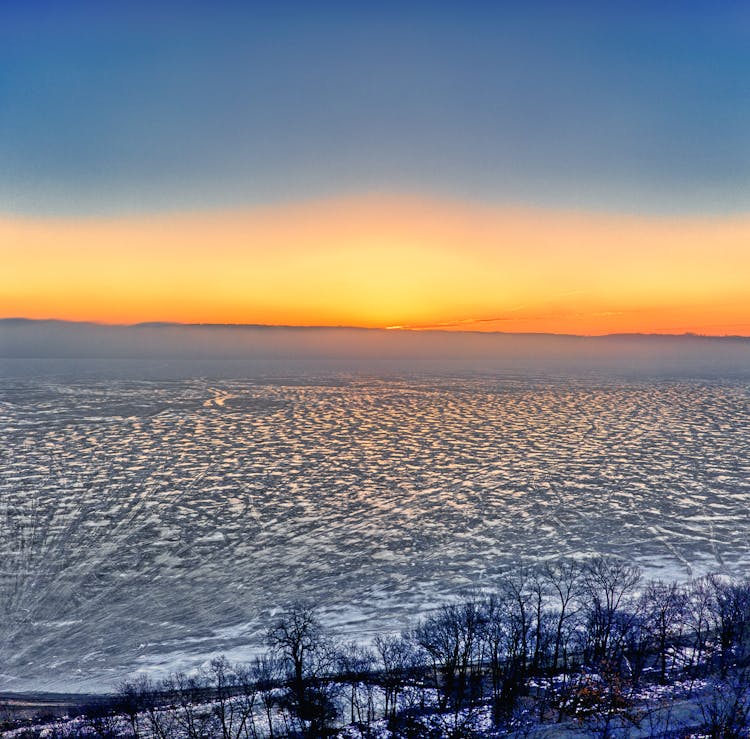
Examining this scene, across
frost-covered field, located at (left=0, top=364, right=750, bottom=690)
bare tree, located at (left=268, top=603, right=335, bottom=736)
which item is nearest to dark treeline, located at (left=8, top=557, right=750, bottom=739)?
bare tree, located at (left=268, top=603, right=335, bottom=736)

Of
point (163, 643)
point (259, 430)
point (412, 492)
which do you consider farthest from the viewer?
point (259, 430)

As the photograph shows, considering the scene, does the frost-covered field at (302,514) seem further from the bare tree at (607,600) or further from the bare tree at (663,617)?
the bare tree at (663,617)

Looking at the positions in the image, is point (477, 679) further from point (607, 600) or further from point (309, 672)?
point (607, 600)

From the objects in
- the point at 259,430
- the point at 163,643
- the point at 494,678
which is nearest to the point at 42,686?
the point at 163,643

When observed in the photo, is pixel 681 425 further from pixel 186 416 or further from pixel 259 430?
pixel 186 416

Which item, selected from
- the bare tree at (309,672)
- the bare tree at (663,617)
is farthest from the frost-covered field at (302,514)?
the bare tree at (663,617)
